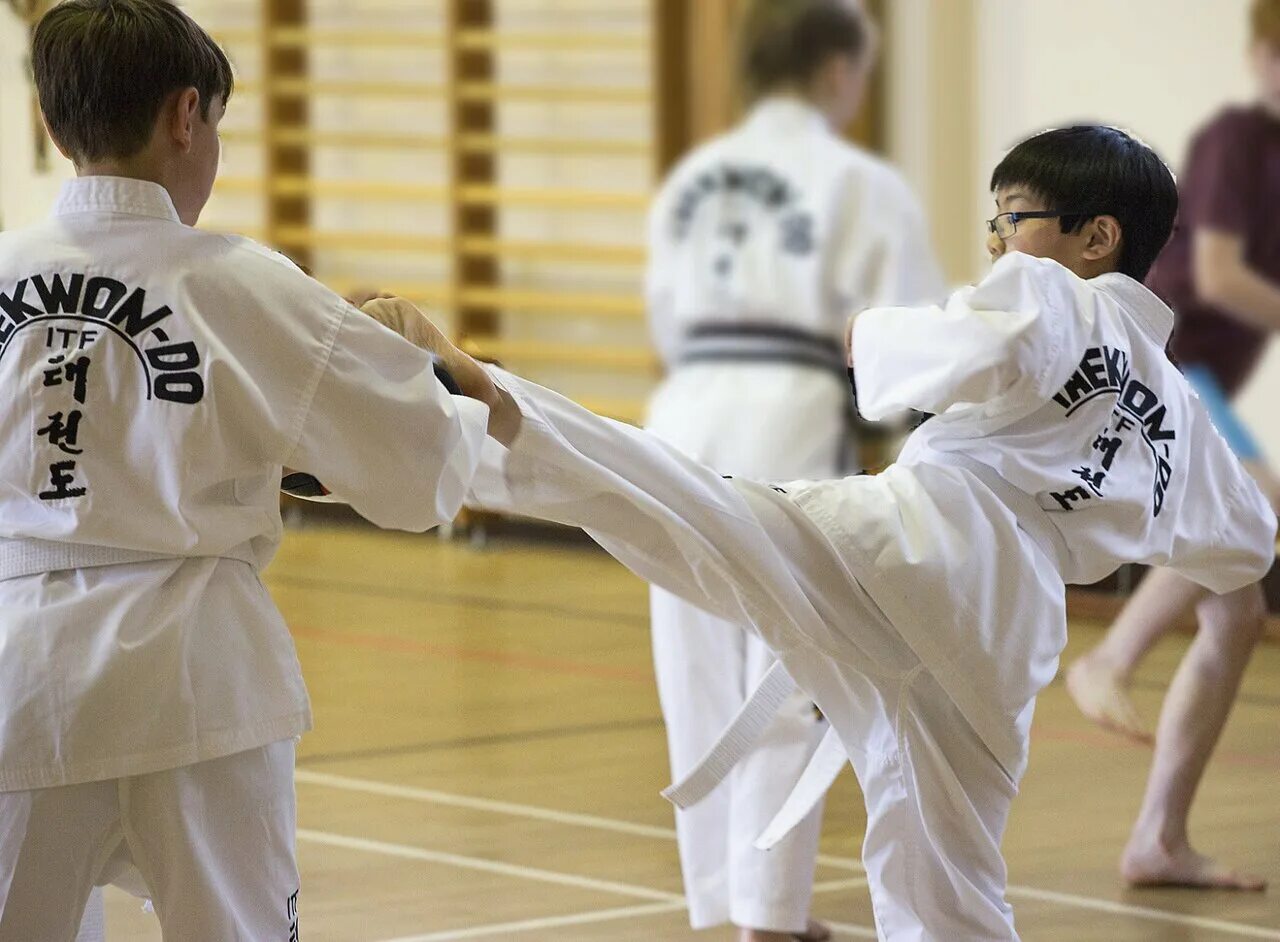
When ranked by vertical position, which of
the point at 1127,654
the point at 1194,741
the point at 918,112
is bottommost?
the point at 1194,741

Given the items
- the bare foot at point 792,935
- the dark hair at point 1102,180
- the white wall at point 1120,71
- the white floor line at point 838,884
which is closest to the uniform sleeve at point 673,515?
the dark hair at point 1102,180

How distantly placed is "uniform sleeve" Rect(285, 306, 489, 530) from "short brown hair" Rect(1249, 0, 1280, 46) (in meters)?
3.23

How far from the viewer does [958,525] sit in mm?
2543

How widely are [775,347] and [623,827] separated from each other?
3.23 ft

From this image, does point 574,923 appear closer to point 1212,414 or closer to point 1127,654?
point 1127,654

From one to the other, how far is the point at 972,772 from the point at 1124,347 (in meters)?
0.52

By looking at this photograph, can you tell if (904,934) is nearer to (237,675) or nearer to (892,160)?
(237,675)

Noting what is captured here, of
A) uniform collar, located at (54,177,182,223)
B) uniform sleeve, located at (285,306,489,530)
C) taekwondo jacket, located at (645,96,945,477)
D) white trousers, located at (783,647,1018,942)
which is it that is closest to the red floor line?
taekwondo jacket, located at (645,96,945,477)

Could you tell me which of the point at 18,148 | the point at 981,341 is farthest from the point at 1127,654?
the point at 18,148

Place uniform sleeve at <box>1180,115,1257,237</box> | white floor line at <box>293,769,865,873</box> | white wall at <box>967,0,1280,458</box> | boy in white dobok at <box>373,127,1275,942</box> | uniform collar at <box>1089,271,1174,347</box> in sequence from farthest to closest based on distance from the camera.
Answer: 1. white wall at <box>967,0,1280,458</box>
2. uniform sleeve at <box>1180,115,1257,237</box>
3. white floor line at <box>293,769,865,873</box>
4. uniform collar at <box>1089,271,1174,347</box>
5. boy in white dobok at <box>373,127,1275,942</box>

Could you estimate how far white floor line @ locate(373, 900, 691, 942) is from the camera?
330cm

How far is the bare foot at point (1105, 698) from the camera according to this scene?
138 inches

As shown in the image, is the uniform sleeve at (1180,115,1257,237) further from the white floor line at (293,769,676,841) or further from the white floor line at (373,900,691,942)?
the white floor line at (373,900,691,942)

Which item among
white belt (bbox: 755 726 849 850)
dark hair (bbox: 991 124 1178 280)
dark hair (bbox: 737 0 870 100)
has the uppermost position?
dark hair (bbox: 737 0 870 100)
